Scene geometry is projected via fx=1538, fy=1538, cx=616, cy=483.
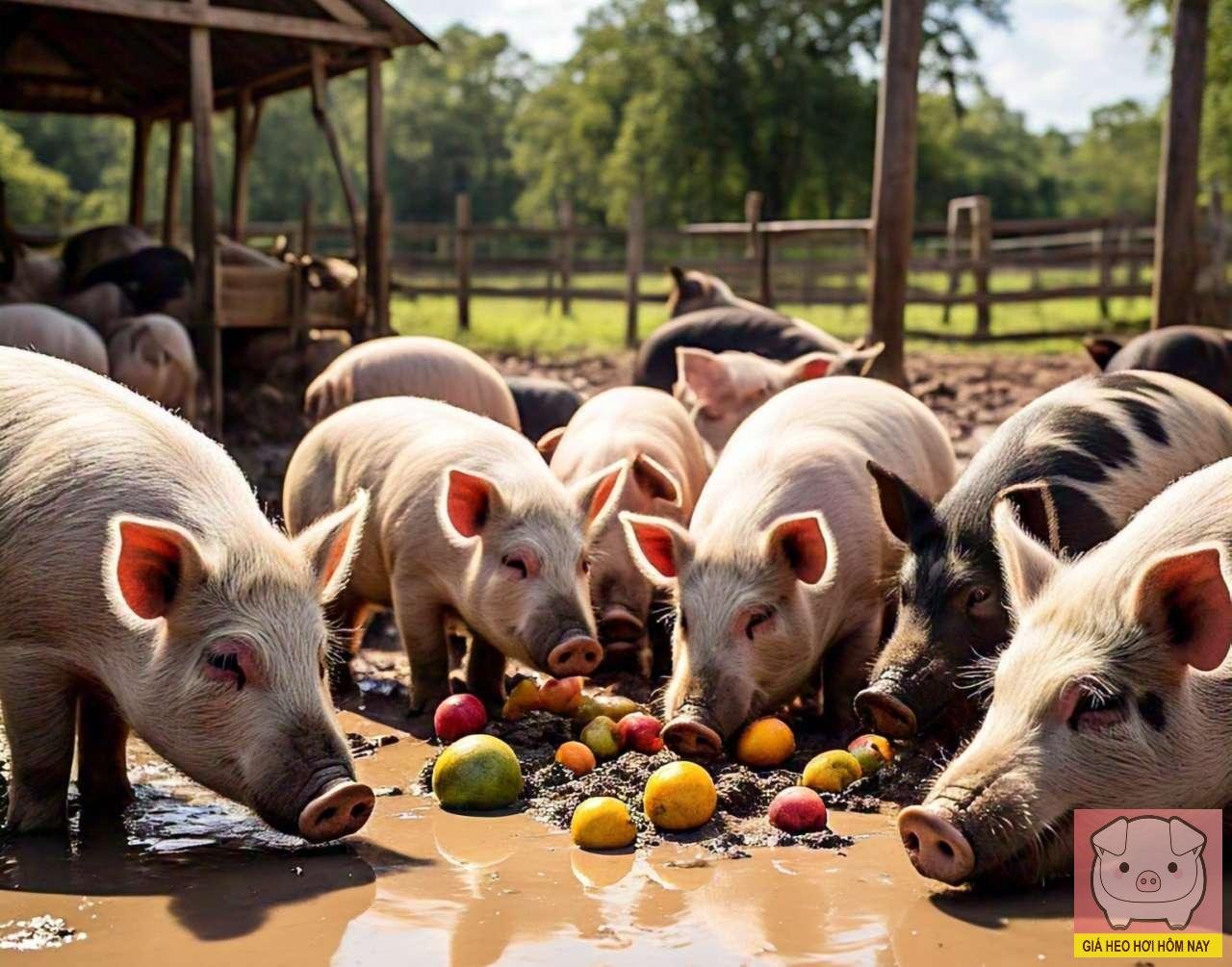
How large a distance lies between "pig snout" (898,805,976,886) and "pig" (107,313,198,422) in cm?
767

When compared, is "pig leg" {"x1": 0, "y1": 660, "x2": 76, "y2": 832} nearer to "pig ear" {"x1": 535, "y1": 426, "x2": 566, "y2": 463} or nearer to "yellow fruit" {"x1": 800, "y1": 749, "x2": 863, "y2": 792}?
"yellow fruit" {"x1": 800, "y1": 749, "x2": 863, "y2": 792}

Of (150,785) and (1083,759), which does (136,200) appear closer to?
(150,785)

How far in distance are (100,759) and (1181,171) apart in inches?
310

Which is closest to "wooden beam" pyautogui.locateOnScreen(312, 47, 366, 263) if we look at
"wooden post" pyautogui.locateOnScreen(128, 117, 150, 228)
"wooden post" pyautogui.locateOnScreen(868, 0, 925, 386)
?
"wooden post" pyautogui.locateOnScreen(868, 0, 925, 386)

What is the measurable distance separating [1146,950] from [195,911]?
77.8 inches

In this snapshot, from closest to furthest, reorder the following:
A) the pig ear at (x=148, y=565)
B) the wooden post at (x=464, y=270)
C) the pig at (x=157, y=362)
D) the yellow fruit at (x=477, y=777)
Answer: the pig ear at (x=148, y=565)
the yellow fruit at (x=477, y=777)
the pig at (x=157, y=362)
the wooden post at (x=464, y=270)

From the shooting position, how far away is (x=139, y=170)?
656 inches

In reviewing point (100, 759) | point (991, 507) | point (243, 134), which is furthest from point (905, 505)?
point (243, 134)

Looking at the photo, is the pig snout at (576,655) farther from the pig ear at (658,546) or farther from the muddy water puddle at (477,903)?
the muddy water puddle at (477,903)

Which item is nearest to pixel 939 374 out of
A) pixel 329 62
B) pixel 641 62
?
pixel 329 62

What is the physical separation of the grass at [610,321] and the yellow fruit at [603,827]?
13.7 metres

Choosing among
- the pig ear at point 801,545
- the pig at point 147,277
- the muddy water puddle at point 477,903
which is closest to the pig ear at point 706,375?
the pig ear at point 801,545

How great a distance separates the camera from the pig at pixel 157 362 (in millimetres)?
10000

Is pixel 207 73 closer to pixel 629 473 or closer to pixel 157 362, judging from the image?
pixel 157 362
